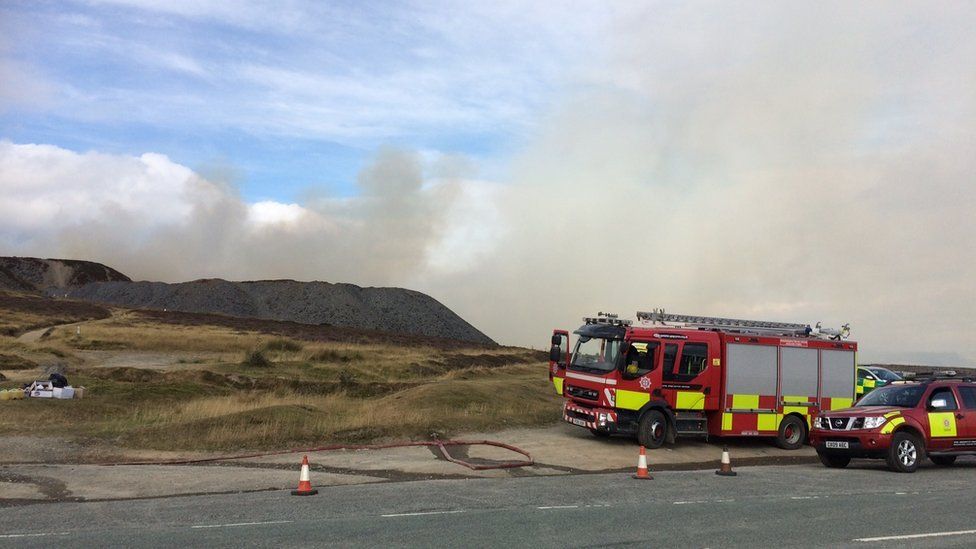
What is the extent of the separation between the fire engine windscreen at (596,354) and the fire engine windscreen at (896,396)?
19.0ft

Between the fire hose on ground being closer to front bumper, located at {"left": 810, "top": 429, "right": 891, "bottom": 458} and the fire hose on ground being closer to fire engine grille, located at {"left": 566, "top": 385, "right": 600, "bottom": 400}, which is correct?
fire engine grille, located at {"left": 566, "top": 385, "right": 600, "bottom": 400}

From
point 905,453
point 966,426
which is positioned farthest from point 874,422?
point 966,426

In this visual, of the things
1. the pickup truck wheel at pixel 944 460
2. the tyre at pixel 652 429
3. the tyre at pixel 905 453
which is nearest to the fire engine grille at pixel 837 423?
the tyre at pixel 905 453

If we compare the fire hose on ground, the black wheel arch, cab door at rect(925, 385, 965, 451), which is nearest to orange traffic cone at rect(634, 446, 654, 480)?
the fire hose on ground

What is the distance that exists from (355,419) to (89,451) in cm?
664

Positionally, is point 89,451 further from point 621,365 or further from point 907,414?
point 907,414

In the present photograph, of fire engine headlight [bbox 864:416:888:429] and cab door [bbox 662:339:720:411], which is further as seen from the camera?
cab door [bbox 662:339:720:411]

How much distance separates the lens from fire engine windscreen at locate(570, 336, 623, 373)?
64.3 ft

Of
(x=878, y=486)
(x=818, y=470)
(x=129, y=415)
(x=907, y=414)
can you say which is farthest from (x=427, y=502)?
(x=129, y=415)

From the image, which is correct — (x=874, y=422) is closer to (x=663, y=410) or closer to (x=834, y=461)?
(x=834, y=461)

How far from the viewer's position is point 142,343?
58.2m

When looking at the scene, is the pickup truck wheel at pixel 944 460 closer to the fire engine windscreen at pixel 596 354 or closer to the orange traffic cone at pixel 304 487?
the fire engine windscreen at pixel 596 354

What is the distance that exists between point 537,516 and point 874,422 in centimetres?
946

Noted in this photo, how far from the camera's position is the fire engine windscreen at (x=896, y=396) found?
17.0 m
